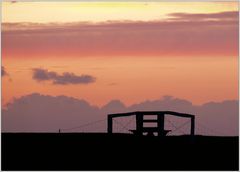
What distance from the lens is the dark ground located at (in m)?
20.2

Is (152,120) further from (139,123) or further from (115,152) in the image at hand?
(115,152)

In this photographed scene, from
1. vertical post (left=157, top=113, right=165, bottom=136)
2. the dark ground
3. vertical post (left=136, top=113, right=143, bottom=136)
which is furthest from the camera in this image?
vertical post (left=157, top=113, right=165, bottom=136)

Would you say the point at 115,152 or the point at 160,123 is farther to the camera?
the point at 160,123

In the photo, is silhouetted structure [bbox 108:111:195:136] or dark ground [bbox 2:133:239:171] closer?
dark ground [bbox 2:133:239:171]

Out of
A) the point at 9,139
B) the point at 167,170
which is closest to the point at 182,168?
the point at 167,170

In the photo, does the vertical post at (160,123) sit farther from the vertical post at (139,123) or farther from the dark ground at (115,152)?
the dark ground at (115,152)

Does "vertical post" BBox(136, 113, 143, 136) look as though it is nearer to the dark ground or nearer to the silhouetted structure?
the silhouetted structure

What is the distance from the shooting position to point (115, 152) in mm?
21719

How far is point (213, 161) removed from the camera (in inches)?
826

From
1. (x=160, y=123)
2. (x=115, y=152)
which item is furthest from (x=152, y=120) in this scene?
(x=115, y=152)

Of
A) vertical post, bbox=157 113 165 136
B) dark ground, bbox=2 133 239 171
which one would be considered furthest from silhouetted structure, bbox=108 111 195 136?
dark ground, bbox=2 133 239 171

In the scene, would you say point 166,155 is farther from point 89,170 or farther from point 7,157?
point 7,157

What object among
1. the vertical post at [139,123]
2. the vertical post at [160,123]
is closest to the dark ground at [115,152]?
the vertical post at [160,123]

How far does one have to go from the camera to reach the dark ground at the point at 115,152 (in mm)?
20225
